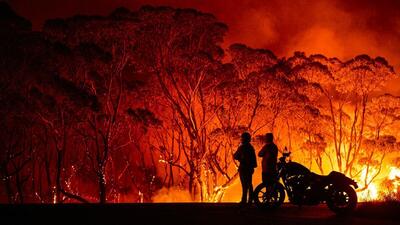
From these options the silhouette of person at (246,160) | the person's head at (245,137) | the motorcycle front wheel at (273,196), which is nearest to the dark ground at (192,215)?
the motorcycle front wheel at (273,196)

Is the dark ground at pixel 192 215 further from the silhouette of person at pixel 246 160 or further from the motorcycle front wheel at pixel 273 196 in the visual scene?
the silhouette of person at pixel 246 160

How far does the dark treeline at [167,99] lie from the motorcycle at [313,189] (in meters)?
19.3

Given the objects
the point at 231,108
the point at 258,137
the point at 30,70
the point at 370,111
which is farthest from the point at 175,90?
the point at 370,111

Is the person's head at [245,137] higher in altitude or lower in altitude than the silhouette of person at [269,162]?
higher

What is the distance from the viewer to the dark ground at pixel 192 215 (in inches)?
359

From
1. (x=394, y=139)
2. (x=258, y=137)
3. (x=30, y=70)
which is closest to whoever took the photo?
(x=30, y=70)

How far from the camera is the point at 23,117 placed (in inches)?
1207

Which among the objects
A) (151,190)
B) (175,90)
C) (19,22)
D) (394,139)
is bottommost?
(151,190)

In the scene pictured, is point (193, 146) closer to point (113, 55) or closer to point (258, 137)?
point (258, 137)

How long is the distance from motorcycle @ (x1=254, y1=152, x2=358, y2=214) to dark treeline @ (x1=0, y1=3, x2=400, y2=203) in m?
19.3

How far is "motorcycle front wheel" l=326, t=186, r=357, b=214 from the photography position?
34.9 feet

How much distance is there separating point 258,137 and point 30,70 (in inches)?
547

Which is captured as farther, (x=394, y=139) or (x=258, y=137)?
(x=394, y=139)

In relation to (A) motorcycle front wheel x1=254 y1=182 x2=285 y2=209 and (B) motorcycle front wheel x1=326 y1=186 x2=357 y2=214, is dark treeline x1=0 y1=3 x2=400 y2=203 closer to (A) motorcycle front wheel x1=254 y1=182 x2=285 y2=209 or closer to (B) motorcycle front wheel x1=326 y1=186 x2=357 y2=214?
(A) motorcycle front wheel x1=254 y1=182 x2=285 y2=209
